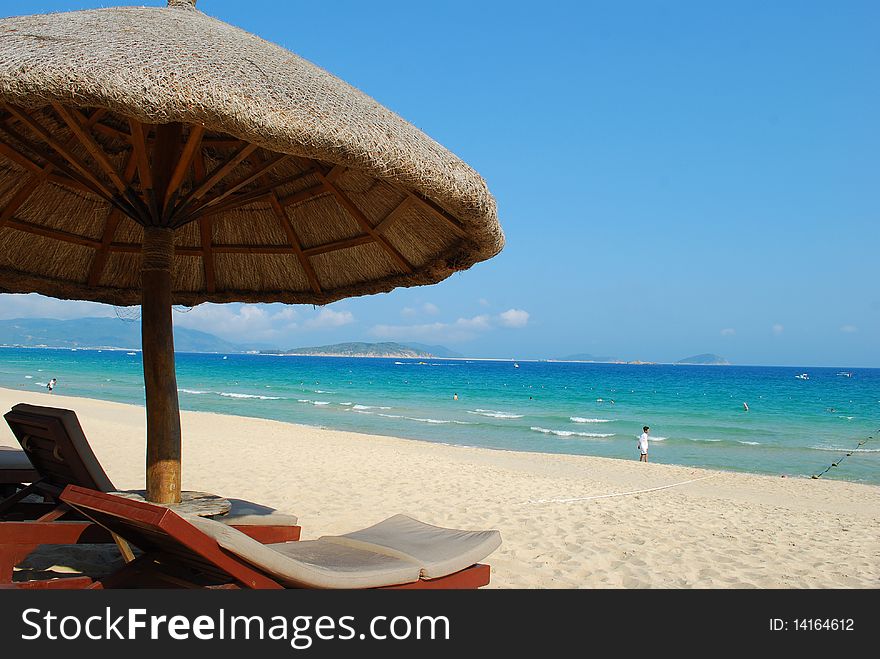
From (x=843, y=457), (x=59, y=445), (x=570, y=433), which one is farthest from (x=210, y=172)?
(x=570, y=433)

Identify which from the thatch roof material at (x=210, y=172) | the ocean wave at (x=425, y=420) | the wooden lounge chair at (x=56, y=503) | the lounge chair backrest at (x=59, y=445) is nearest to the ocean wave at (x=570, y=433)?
the ocean wave at (x=425, y=420)

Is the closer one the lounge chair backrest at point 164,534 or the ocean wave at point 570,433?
the lounge chair backrest at point 164,534

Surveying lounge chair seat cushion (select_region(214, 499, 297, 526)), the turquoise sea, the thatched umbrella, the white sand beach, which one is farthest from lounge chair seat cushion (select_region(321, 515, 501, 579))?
the turquoise sea

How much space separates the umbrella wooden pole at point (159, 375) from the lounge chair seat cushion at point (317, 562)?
764 millimetres

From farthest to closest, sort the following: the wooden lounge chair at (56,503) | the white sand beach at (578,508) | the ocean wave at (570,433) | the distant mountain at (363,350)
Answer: the distant mountain at (363,350) → the ocean wave at (570,433) → the white sand beach at (578,508) → the wooden lounge chair at (56,503)

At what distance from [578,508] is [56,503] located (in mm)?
4957

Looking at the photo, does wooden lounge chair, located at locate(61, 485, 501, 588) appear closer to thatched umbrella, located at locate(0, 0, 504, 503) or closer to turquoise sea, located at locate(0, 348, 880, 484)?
thatched umbrella, located at locate(0, 0, 504, 503)

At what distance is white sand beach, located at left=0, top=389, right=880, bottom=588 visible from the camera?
15.5 feet

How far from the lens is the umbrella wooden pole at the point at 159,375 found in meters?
3.52

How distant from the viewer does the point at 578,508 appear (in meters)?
7.06

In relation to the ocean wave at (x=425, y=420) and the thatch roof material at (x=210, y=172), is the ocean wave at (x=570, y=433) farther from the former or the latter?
the thatch roof material at (x=210, y=172)

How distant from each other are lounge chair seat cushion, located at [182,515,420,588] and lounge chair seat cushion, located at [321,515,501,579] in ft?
0.26

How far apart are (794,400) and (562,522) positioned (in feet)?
143

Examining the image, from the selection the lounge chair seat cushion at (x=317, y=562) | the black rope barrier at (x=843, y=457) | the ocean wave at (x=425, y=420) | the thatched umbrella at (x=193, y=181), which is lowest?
the black rope barrier at (x=843, y=457)
